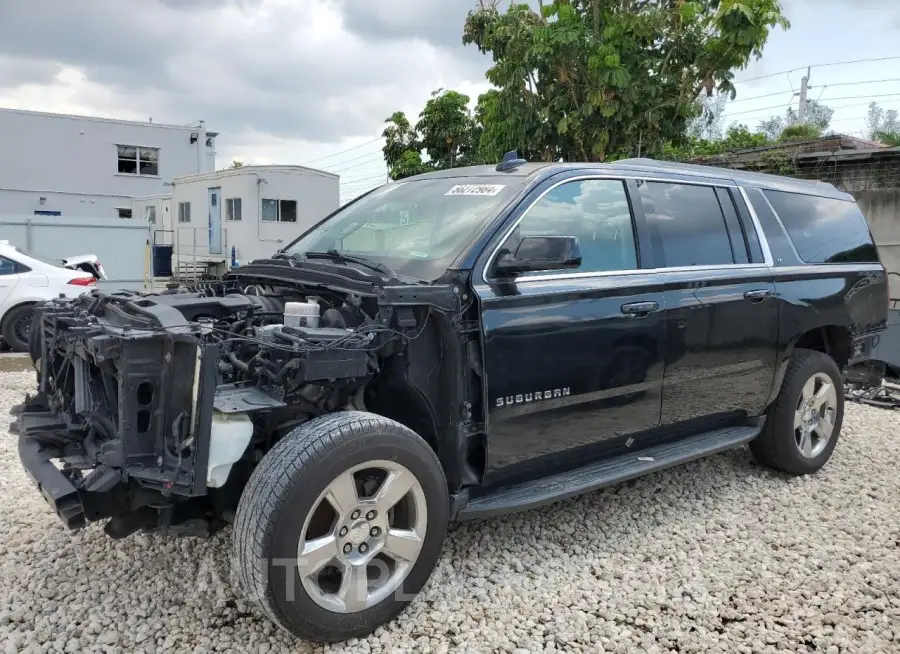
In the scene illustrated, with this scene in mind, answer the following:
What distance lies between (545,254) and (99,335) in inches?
71.3

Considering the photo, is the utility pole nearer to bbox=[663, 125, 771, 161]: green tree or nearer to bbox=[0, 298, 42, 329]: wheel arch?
bbox=[663, 125, 771, 161]: green tree

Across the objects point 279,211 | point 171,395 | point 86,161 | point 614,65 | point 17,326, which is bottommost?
point 17,326

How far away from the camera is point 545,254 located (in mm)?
3113

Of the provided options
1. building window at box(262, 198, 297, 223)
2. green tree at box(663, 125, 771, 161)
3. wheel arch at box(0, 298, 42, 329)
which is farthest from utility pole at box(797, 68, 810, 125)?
wheel arch at box(0, 298, 42, 329)

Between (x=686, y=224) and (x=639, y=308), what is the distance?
0.78m

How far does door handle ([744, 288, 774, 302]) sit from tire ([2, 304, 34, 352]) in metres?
8.83

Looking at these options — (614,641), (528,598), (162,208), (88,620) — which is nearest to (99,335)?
(88,620)

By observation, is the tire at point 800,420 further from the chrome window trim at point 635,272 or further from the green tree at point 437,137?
the green tree at point 437,137

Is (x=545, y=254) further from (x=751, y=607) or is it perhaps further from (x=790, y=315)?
(x=790, y=315)

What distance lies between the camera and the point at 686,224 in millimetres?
4074

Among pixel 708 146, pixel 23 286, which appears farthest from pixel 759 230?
pixel 708 146

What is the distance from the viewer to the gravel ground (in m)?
2.86

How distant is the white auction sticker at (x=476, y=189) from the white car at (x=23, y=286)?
7232 mm

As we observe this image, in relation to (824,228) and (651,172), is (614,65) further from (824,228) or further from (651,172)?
(651,172)
